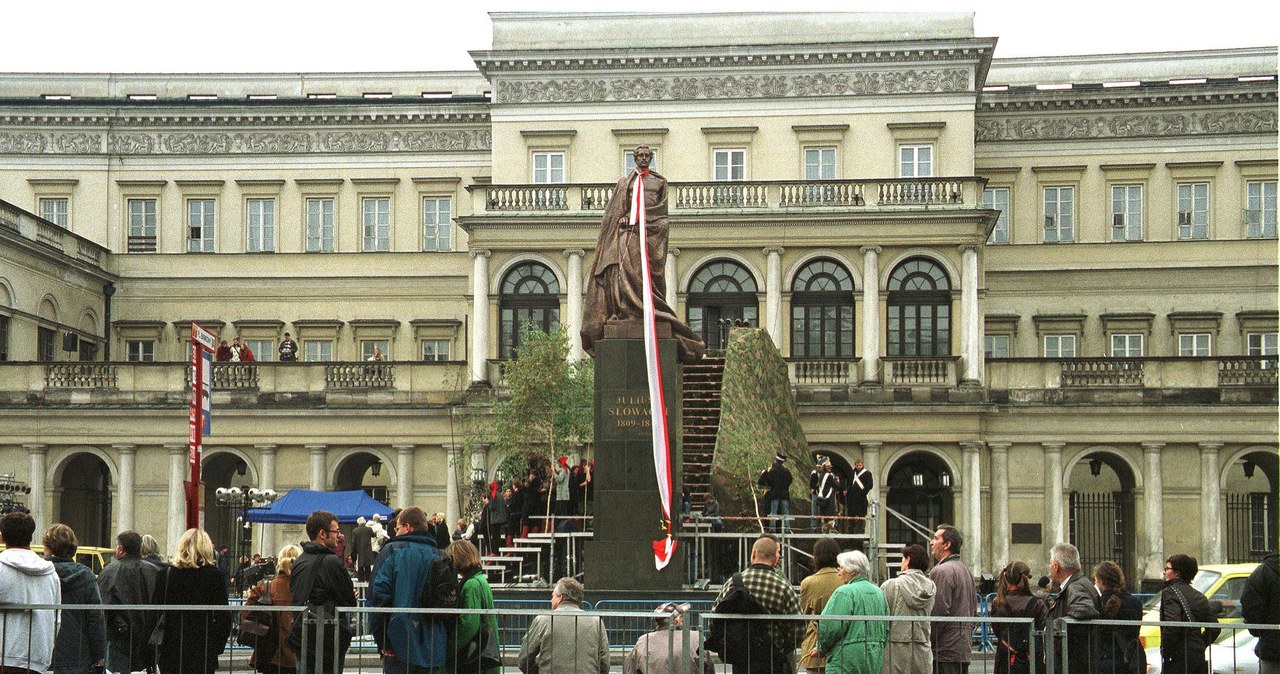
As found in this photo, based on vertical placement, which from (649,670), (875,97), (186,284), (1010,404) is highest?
(875,97)

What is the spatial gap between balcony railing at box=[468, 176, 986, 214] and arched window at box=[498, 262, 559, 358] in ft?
6.23

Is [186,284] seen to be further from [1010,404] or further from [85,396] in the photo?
[1010,404]

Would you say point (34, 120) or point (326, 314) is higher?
point (34, 120)

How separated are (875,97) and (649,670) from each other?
44053mm

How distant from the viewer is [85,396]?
53.3 meters

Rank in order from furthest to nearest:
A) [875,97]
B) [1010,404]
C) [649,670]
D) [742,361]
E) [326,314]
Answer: [326,314] < [875,97] < [1010,404] < [742,361] < [649,670]

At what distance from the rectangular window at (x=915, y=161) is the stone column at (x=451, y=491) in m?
15.9

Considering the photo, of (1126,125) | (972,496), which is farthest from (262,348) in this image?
(1126,125)

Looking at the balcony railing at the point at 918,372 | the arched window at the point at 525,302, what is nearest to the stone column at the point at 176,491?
the arched window at the point at 525,302

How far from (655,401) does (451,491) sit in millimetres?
31489

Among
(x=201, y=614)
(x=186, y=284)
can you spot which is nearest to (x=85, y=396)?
(x=186, y=284)

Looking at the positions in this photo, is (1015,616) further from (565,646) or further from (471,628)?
(471,628)

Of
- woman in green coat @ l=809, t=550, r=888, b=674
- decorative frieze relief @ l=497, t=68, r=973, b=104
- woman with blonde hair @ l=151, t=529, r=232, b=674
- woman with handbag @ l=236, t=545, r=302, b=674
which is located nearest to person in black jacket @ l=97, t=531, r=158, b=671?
woman with blonde hair @ l=151, t=529, r=232, b=674

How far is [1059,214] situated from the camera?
61.4 metres
